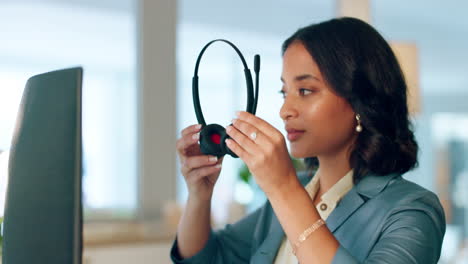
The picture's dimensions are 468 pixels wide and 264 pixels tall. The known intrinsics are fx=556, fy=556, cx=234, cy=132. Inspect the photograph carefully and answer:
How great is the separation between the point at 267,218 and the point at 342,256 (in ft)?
1.54

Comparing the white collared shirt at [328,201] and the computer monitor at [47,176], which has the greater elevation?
the computer monitor at [47,176]

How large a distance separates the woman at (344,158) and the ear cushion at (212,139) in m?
0.09

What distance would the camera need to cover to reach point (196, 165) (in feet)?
3.80

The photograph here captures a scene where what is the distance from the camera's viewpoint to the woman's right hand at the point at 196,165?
3.73ft

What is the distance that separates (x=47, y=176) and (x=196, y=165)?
536 mm

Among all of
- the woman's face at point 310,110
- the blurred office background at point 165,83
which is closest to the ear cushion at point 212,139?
the woman's face at point 310,110

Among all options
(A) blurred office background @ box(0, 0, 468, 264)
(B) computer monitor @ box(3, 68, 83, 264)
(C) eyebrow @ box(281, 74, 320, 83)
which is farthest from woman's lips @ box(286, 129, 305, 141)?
(A) blurred office background @ box(0, 0, 468, 264)

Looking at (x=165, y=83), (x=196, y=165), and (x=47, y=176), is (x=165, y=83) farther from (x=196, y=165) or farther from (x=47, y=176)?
(x=47, y=176)

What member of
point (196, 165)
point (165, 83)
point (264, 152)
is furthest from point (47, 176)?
point (165, 83)

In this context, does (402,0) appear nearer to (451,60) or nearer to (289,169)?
(451,60)

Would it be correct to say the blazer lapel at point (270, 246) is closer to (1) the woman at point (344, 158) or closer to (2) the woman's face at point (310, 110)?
(1) the woman at point (344, 158)

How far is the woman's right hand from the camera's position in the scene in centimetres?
114

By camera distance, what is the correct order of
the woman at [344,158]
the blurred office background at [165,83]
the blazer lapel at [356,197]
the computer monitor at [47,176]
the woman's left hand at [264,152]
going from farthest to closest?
the blurred office background at [165,83]
the blazer lapel at [356,197]
the woman at [344,158]
the woman's left hand at [264,152]
the computer monitor at [47,176]

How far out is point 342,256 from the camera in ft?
2.85
